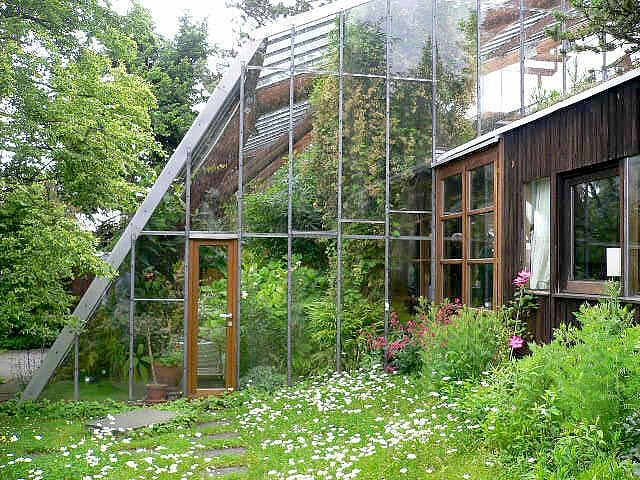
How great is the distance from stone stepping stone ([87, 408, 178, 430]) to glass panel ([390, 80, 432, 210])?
4.44 m

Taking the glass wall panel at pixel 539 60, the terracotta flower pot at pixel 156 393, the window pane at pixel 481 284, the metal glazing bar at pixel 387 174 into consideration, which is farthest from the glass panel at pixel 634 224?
the terracotta flower pot at pixel 156 393

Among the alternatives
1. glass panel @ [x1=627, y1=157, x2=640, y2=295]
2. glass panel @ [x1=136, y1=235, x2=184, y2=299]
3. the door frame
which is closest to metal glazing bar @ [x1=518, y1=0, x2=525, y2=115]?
glass panel @ [x1=627, y1=157, x2=640, y2=295]

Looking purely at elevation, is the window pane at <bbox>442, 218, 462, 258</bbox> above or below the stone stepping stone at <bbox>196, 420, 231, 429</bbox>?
above

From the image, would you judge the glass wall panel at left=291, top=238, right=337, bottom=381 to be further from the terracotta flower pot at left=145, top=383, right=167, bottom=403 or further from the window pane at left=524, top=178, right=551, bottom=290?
the window pane at left=524, top=178, right=551, bottom=290

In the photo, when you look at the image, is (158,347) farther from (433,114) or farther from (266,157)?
(433,114)

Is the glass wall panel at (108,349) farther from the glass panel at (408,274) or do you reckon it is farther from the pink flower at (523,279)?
the pink flower at (523,279)

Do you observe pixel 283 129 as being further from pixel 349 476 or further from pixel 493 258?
pixel 349 476

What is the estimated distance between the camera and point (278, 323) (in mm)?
9969

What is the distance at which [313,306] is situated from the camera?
33.2 ft

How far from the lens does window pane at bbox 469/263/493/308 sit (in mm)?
9102

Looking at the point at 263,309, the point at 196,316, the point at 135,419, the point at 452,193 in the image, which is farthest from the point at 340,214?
the point at 135,419

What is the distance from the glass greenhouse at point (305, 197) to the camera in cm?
961

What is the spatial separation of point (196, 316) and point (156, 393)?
3.83 feet

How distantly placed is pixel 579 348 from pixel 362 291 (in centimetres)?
558
